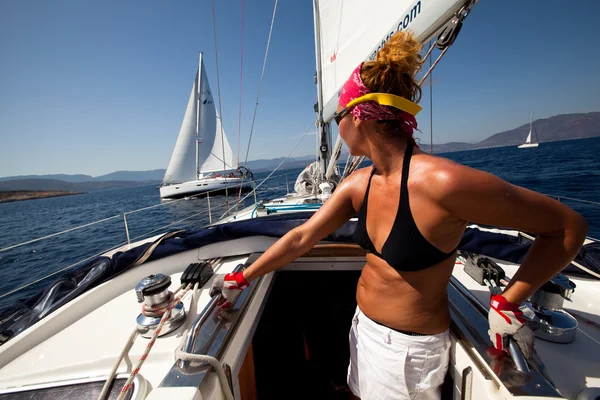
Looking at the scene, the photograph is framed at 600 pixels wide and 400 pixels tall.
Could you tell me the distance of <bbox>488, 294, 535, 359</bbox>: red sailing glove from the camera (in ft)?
2.64

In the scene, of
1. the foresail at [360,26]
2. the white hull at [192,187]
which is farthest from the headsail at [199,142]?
the foresail at [360,26]

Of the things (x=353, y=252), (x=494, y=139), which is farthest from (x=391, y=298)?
(x=494, y=139)

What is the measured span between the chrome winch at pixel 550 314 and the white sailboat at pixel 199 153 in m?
24.1

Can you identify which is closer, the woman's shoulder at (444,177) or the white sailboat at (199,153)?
the woman's shoulder at (444,177)

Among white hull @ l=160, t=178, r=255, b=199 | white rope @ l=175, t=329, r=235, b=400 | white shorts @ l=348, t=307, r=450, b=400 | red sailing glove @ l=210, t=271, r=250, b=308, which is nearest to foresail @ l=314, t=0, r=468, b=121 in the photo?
white shorts @ l=348, t=307, r=450, b=400

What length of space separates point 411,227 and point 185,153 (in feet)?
97.0

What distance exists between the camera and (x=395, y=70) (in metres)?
0.96

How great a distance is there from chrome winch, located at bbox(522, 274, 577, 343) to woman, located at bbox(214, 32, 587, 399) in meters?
0.27

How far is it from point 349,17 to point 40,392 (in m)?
3.86

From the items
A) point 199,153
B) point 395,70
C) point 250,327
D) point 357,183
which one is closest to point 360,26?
point 395,70

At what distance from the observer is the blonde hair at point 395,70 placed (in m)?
0.95

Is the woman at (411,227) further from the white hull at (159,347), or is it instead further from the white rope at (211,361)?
the white rope at (211,361)

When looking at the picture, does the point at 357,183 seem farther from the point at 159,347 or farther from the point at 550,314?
the point at 159,347

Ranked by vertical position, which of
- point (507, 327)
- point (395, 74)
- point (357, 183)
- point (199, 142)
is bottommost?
point (507, 327)
